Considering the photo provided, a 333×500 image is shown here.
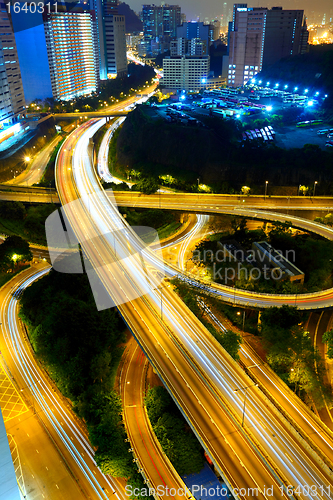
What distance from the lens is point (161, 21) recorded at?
479 feet

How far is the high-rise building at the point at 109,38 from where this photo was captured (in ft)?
306

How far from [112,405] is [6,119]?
5028cm

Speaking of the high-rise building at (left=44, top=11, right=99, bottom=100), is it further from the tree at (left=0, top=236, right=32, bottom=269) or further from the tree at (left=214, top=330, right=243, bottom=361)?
the tree at (left=214, top=330, right=243, bottom=361)

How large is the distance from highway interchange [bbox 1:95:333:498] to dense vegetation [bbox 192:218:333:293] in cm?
497

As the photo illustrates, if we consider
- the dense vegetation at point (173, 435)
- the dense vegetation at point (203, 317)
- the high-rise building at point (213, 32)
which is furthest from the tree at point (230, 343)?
the high-rise building at point (213, 32)

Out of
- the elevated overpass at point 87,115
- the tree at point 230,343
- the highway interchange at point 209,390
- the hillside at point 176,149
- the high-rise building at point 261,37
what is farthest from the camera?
the high-rise building at point 261,37

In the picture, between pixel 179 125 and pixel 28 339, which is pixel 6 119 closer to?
pixel 179 125

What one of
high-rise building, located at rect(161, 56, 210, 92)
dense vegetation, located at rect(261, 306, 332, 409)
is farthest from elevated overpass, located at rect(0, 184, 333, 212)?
high-rise building, located at rect(161, 56, 210, 92)

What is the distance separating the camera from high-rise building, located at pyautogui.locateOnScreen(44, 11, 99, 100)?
241 ft

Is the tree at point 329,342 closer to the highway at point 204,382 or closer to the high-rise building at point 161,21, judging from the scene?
the highway at point 204,382

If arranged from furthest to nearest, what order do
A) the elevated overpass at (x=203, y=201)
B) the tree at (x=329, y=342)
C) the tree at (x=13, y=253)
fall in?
the elevated overpass at (x=203, y=201) < the tree at (x=13, y=253) < the tree at (x=329, y=342)

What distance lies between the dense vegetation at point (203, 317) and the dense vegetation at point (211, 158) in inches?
848

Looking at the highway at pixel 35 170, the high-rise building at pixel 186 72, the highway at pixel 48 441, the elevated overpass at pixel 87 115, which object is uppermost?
the high-rise building at pixel 186 72

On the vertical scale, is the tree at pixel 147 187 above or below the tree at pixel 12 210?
above
